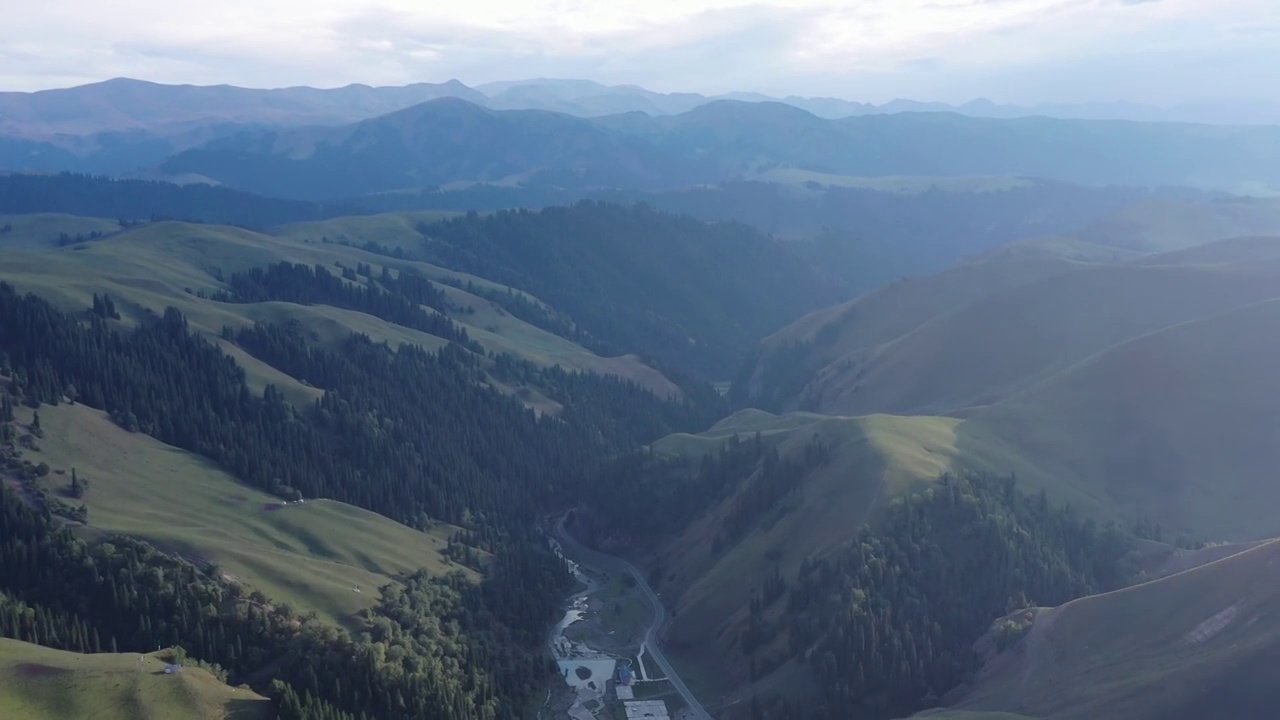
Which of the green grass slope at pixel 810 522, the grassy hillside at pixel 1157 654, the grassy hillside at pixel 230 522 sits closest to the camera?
the grassy hillside at pixel 1157 654

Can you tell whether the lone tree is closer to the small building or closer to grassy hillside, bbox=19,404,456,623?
grassy hillside, bbox=19,404,456,623

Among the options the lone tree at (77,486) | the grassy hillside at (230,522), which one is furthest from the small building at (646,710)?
the lone tree at (77,486)

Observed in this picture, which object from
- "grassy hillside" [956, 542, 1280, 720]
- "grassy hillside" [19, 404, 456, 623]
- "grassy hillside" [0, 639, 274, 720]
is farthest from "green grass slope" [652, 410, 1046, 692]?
"grassy hillside" [0, 639, 274, 720]

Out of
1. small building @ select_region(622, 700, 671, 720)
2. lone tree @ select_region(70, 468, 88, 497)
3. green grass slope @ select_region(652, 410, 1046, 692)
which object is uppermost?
lone tree @ select_region(70, 468, 88, 497)

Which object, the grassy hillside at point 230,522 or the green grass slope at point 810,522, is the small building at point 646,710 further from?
the grassy hillside at point 230,522

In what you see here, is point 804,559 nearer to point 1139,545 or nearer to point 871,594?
point 871,594
